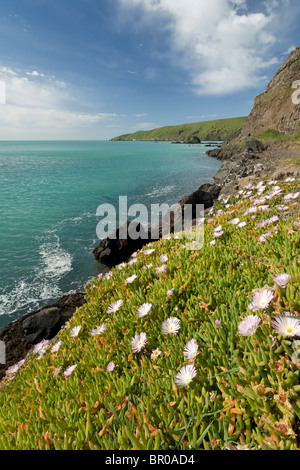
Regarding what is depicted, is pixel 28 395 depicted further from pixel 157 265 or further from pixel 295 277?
pixel 295 277

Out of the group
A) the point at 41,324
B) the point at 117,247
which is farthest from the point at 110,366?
the point at 117,247

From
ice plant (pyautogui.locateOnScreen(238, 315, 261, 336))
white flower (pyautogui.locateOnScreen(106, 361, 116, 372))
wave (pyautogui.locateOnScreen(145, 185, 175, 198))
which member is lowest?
wave (pyautogui.locateOnScreen(145, 185, 175, 198))

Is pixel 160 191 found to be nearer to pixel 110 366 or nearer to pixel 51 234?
pixel 51 234

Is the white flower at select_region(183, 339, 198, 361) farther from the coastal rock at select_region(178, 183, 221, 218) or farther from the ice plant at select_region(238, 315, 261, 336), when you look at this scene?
the coastal rock at select_region(178, 183, 221, 218)

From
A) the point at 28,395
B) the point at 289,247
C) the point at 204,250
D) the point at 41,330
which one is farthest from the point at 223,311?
the point at 41,330

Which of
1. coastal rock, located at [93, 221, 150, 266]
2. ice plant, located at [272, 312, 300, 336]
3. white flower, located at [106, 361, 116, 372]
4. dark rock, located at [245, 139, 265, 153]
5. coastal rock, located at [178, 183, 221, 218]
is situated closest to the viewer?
ice plant, located at [272, 312, 300, 336]

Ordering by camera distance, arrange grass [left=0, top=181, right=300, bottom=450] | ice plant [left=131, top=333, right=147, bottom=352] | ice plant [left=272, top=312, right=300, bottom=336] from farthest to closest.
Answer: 1. ice plant [left=131, top=333, right=147, bottom=352]
2. ice plant [left=272, top=312, right=300, bottom=336]
3. grass [left=0, top=181, right=300, bottom=450]

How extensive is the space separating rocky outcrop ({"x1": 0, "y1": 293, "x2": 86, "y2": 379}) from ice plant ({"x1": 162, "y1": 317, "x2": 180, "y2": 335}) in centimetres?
597

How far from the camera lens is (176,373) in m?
1.71

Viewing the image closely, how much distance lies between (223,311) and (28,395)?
6.35 ft

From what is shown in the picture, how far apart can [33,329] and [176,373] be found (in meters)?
7.42

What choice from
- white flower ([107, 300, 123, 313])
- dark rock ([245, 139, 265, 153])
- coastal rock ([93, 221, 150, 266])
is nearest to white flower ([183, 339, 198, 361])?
white flower ([107, 300, 123, 313])

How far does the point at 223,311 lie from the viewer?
1934mm

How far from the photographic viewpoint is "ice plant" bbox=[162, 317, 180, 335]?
205cm
